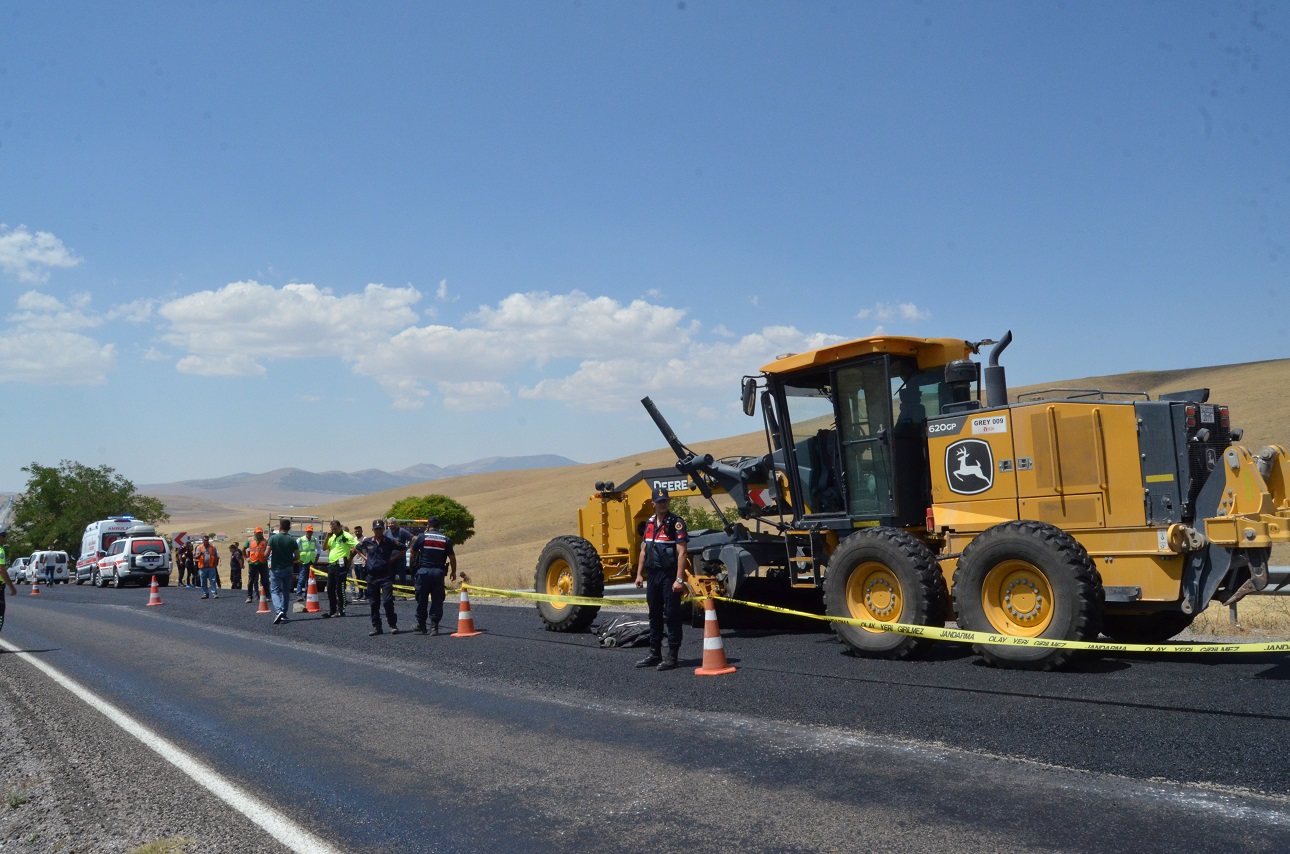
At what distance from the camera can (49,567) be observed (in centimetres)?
4762

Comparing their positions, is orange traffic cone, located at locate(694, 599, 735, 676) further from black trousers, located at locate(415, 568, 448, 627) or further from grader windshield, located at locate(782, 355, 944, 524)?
black trousers, located at locate(415, 568, 448, 627)

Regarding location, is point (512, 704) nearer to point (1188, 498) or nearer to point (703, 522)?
point (1188, 498)

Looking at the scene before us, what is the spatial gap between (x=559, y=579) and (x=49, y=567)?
4332cm

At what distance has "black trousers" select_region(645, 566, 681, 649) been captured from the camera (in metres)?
9.92

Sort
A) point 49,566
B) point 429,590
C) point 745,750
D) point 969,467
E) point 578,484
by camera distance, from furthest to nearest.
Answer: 1. point 578,484
2. point 49,566
3. point 429,590
4. point 969,467
5. point 745,750

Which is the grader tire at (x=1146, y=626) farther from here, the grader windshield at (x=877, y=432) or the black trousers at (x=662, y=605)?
the black trousers at (x=662, y=605)

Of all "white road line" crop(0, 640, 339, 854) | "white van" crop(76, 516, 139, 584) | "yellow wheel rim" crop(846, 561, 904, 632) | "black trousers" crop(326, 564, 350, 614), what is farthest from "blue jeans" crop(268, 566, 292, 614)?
"white van" crop(76, 516, 139, 584)

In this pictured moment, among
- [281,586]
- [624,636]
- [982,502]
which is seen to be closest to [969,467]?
[982,502]

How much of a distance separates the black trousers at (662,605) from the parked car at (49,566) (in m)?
46.4

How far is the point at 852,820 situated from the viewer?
4832mm

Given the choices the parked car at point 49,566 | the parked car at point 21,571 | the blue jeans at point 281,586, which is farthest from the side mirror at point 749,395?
the parked car at point 21,571

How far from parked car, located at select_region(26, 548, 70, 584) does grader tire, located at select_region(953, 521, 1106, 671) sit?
161 ft

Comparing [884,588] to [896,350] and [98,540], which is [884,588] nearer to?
[896,350]

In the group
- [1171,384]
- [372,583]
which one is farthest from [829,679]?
[1171,384]
